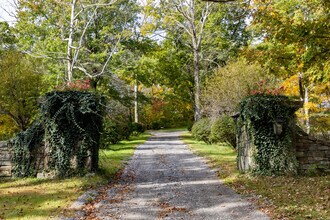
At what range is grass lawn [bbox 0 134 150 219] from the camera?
6340 millimetres

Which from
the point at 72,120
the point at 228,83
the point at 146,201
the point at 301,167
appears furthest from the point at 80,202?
the point at 228,83

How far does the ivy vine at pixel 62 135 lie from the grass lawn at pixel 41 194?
19.1 inches

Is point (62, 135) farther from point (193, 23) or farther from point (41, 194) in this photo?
point (193, 23)

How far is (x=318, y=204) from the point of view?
20.5 feet

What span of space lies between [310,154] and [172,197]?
4.77 meters

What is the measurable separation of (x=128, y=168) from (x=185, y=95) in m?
21.1

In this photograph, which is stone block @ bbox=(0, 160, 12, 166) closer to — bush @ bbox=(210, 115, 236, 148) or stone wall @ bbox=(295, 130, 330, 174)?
stone wall @ bbox=(295, 130, 330, 174)

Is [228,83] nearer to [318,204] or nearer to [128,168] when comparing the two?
[128,168]

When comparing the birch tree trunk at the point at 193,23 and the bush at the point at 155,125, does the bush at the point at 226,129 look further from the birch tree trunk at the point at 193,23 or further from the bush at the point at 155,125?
Result: the bush at the point at 155,125

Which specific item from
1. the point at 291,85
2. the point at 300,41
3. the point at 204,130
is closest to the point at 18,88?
the point at 204,130

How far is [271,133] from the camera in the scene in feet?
31.1

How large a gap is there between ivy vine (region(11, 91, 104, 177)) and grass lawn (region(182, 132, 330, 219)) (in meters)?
4.26

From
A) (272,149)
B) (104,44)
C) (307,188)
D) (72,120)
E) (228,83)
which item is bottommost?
(307,188)

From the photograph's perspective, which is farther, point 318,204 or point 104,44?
point 104,44
